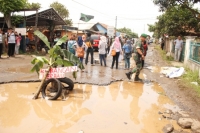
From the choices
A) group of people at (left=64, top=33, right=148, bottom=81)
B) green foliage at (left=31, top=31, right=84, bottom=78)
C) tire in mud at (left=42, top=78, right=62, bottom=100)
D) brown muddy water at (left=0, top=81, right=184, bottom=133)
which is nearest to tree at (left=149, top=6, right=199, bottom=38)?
group of people at (left=64, top=33, right=148, bottom=81)

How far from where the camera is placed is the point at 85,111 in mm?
4332

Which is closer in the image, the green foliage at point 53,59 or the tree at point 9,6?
the green foliage at point 53,59

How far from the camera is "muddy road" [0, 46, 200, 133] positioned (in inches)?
142

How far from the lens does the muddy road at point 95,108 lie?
3.62 meters

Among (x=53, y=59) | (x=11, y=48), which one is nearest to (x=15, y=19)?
(x=11, y=48)

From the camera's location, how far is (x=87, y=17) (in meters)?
27.9

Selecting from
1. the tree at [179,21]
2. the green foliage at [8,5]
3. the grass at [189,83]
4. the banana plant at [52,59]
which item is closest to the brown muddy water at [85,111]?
the banana plant at [52,59]

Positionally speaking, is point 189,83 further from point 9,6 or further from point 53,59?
point 9,6

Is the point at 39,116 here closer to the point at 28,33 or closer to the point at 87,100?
the point at 87,100

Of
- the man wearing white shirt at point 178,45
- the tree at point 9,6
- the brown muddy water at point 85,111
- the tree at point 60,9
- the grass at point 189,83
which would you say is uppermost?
the tree at point 60,9

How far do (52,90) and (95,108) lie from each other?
1.45 meters

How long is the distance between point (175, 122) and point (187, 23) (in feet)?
40.0

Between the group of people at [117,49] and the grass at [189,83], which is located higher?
the group of people at [117,49]

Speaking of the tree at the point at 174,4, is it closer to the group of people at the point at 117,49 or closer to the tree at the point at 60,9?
the group of people at the point at 117,49
